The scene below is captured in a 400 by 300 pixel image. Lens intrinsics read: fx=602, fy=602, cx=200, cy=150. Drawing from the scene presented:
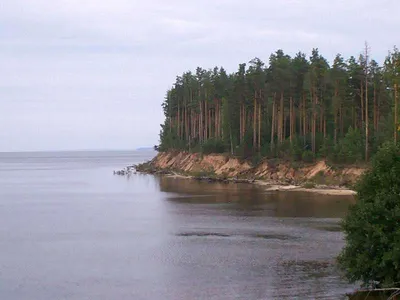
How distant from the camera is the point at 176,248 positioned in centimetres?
3231

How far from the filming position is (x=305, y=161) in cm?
6888

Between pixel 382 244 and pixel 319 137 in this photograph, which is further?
pixel 319 137

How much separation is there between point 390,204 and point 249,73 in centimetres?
6139

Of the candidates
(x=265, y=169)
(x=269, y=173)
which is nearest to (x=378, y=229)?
(x=269, y=173)

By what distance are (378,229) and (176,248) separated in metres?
14.4

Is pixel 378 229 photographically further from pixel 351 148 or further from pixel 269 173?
pixel 269 173

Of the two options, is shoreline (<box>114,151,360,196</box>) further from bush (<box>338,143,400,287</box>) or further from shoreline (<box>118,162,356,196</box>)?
bush (<box>338,143,400,287</box>)

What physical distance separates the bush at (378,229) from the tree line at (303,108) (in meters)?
30.2

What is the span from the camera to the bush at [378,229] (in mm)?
20016

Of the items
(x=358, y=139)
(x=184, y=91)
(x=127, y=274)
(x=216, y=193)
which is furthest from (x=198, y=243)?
(x=184, y=91)

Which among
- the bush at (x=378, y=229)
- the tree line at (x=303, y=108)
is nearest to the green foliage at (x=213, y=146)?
the tree line at (x=303, y=108)

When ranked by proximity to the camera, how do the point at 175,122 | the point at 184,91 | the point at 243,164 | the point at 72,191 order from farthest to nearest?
the point at 175,122 < the point at 184,91 < the point at 243,164 < the point at 72,191

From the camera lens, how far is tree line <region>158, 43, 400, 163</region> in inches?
2537

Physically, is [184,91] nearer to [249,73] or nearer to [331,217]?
[249,73]
